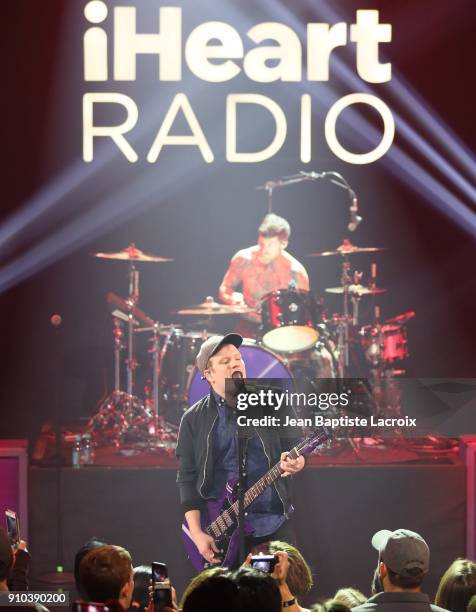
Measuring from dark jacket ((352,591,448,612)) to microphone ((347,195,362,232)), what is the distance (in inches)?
219

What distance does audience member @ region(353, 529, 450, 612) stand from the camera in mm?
3643

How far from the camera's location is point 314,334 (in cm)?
855

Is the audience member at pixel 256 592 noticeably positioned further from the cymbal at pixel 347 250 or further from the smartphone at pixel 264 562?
the cymbal at pixel 347 250

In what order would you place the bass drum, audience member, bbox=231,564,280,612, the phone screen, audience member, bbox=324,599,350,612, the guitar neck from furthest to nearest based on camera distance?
1. the bass drum
2. the guitar neck
3. the phone screen
4. audience member, bbox=324,599,350,612
5. audience member, bbox=231,564,280,612

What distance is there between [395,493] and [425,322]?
179 cm

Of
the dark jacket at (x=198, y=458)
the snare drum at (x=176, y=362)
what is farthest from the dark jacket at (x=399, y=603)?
the snare drum at (x=176, y=362)

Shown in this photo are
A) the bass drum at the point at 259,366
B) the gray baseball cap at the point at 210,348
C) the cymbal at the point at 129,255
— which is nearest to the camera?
the gray baseball cap at the point at 210,348

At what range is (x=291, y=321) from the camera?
848cm

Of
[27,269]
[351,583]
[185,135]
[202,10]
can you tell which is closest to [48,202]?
[27,269]

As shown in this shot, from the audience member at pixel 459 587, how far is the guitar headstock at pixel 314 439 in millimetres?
1370

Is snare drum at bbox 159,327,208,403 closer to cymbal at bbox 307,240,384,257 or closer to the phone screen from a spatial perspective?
cymbal at bbox 307,240,384,257

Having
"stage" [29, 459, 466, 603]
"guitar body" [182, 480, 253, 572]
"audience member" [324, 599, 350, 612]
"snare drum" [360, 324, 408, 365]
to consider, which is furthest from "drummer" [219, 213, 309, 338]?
"audience member" [324, 599, 350, 612]

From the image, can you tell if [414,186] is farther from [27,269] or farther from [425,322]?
[27,269]

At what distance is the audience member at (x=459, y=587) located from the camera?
3.85 m
